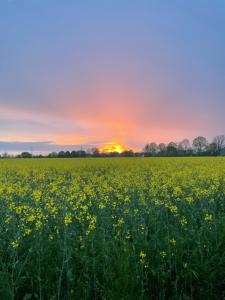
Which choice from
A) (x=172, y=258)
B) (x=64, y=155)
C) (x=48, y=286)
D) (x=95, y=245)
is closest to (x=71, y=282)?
(x=48, y=286)

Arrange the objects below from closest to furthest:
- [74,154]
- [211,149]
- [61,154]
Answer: [61,154] < [74,154] < [211,149]

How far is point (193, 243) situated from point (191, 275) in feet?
2.30

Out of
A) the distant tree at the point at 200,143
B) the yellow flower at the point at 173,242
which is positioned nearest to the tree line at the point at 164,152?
the distant tree at the point at 200,143

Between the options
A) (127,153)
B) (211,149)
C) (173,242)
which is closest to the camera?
(173,242)

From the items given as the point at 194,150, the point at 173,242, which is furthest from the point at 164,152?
the point at 173,242

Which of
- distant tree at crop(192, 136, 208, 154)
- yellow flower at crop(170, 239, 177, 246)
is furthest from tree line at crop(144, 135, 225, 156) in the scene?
yellow flower at crop(170, 239, 177, 246)

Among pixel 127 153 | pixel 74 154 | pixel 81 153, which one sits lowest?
pixel 127 153

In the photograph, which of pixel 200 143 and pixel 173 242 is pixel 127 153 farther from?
pixel 173 242

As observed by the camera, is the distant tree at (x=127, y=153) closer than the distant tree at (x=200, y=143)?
Yes

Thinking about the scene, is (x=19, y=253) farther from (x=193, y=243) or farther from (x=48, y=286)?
(x=193, y=243)

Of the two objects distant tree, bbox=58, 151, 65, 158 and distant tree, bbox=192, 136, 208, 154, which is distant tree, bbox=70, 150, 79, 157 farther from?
distant tree, bbox=192, 136, 208, 154

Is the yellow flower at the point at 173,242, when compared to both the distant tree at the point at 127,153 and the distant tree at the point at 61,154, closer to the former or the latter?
the distant tree at the point at 61,154

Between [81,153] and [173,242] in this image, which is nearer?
[173,242]

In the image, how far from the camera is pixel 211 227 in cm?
538
